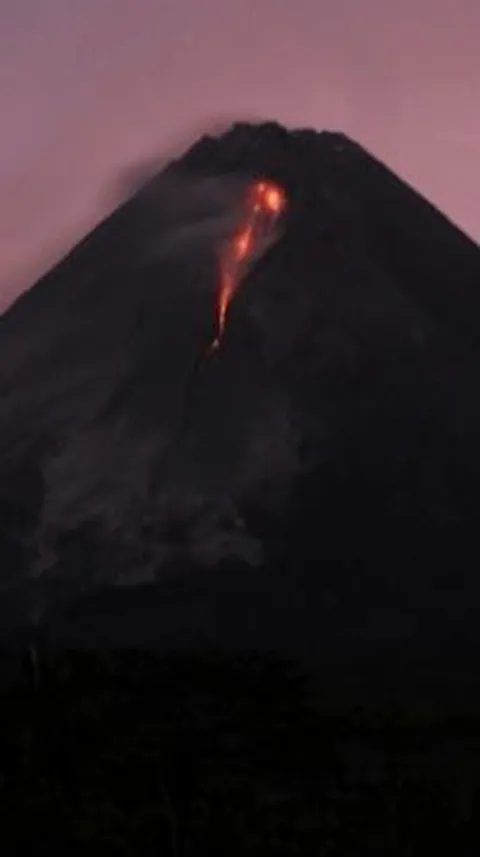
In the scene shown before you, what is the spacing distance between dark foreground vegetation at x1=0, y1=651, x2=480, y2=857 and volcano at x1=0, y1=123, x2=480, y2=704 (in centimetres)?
2

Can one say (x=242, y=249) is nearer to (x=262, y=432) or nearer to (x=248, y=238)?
(x=248, y=238)

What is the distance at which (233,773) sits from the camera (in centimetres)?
60

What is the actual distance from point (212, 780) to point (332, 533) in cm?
12

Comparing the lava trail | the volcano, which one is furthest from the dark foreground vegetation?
the lava trail

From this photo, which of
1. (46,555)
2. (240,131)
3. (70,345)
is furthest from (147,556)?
(240,131)

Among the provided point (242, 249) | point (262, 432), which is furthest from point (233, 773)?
point (242, 249)

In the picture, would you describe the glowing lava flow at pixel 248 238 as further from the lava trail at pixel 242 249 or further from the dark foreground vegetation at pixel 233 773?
the dark foreground vegetation at pixel 233 773

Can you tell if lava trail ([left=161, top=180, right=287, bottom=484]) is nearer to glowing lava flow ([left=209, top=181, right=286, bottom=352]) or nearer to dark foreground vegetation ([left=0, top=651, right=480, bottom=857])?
glowing lava flow ([left=209, top=181, right=286, bottom=352])

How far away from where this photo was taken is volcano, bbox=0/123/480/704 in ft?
2.08

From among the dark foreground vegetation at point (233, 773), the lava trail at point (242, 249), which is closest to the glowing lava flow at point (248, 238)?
the lava trail at point (242, 249)

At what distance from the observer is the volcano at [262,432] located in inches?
25.0

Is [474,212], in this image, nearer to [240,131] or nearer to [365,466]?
[240,131]

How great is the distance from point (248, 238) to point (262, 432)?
0.41 feet

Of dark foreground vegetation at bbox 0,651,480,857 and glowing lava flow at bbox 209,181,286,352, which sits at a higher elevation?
glowing lava flow at bbox 209,181,286,352
